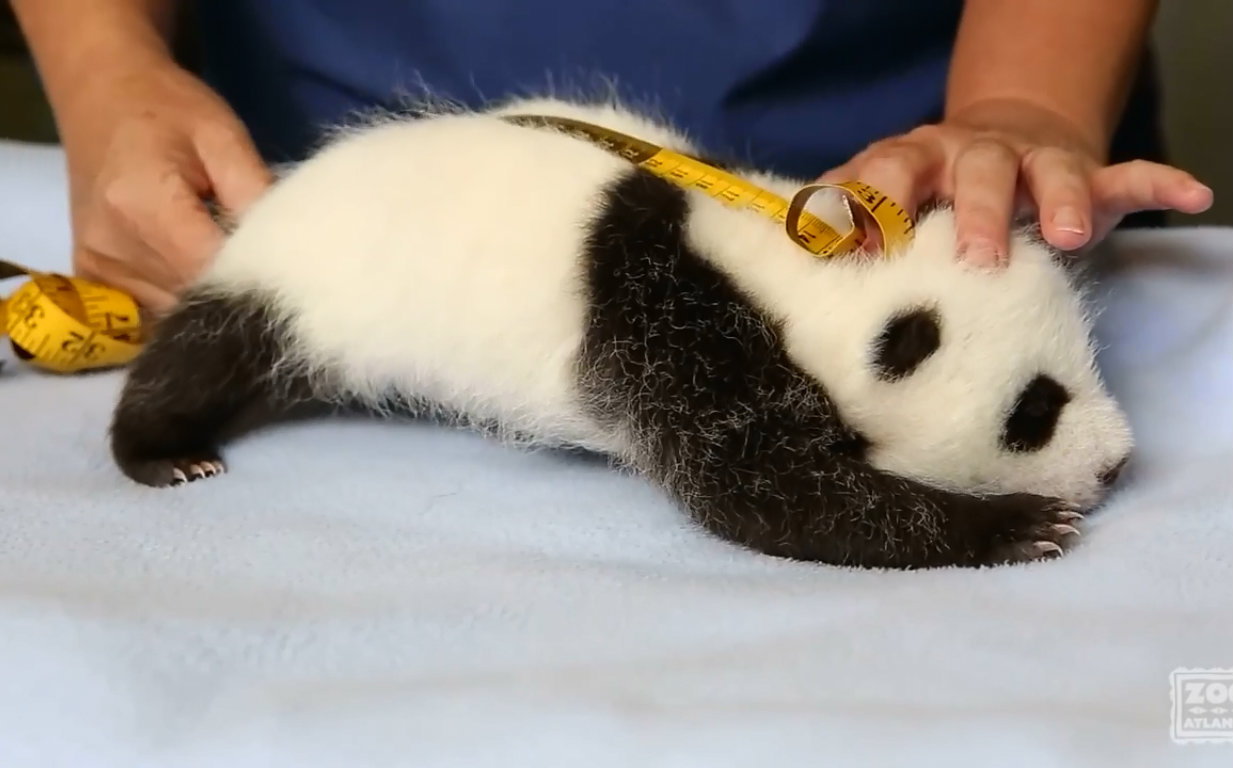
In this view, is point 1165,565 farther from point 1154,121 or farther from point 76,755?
point 1154,121

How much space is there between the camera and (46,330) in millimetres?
1244

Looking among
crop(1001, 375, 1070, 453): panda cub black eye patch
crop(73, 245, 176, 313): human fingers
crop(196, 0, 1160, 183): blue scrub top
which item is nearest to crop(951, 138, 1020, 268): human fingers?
crop(1001, 375, 1070, 453): panda cub black eye patch

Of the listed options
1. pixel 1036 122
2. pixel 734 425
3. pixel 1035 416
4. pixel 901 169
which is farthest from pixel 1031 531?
pixel 1036 122

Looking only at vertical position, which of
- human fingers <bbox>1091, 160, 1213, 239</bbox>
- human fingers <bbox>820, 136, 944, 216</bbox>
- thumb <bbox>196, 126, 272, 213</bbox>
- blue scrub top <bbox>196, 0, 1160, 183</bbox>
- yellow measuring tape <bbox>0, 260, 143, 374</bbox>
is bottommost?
yellow measuring tape <bbox>0, 260, 143, 374</bbox>

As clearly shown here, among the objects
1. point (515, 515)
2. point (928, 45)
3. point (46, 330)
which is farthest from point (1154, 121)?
point (46, 330)

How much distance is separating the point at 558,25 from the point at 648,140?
333mm

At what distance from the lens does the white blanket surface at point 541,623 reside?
63 centimetres

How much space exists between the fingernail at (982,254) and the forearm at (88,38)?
96cm

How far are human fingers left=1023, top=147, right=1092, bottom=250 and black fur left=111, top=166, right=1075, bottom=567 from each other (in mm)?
229

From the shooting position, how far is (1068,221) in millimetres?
979

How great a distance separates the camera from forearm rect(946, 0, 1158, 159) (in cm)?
125

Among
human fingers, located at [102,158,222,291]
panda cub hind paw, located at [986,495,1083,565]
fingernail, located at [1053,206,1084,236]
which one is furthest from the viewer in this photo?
human fingers, located at [102,158,222,291]

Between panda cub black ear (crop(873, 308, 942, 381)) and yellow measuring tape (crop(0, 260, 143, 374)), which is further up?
panda cub black ear (crop(873, 308, 942, 381))

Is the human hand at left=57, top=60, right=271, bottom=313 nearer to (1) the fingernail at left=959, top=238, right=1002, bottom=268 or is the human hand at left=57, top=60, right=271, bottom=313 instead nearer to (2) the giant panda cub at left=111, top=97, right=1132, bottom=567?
(2) the giant panda cub at left=111, top=97, right=1132, bottom=567
